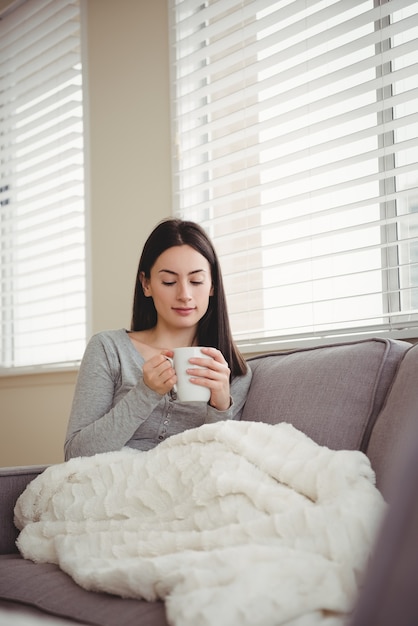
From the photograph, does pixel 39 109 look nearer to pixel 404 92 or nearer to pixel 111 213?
pixel 111 213

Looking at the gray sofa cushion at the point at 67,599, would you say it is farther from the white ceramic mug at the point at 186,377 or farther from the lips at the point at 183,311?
the lips at the point at 183,311

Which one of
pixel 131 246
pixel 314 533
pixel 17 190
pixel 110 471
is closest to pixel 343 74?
pixel 131 246

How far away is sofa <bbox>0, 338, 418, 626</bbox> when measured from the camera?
112 centimetres

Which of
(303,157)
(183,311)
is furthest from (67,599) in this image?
(303,157)

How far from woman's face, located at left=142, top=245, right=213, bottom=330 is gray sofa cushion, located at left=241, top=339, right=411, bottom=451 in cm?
29

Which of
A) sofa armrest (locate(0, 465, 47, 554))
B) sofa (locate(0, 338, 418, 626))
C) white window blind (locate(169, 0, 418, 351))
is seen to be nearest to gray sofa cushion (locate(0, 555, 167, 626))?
sofa (locate(0, 338, 418, 626))

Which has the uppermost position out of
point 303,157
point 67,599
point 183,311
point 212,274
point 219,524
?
point 303,157

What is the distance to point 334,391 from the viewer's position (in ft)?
5.12

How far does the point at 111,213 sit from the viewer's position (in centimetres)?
315

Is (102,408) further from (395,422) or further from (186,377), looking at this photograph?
(395,422)

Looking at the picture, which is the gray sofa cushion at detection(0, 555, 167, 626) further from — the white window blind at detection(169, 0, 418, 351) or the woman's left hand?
the white window blind at detection(169, 0, 418, 351)

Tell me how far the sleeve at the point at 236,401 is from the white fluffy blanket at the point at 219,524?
11.8 inches

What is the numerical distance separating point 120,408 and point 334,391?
1.58 ft

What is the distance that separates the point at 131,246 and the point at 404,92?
1360 millimetres
